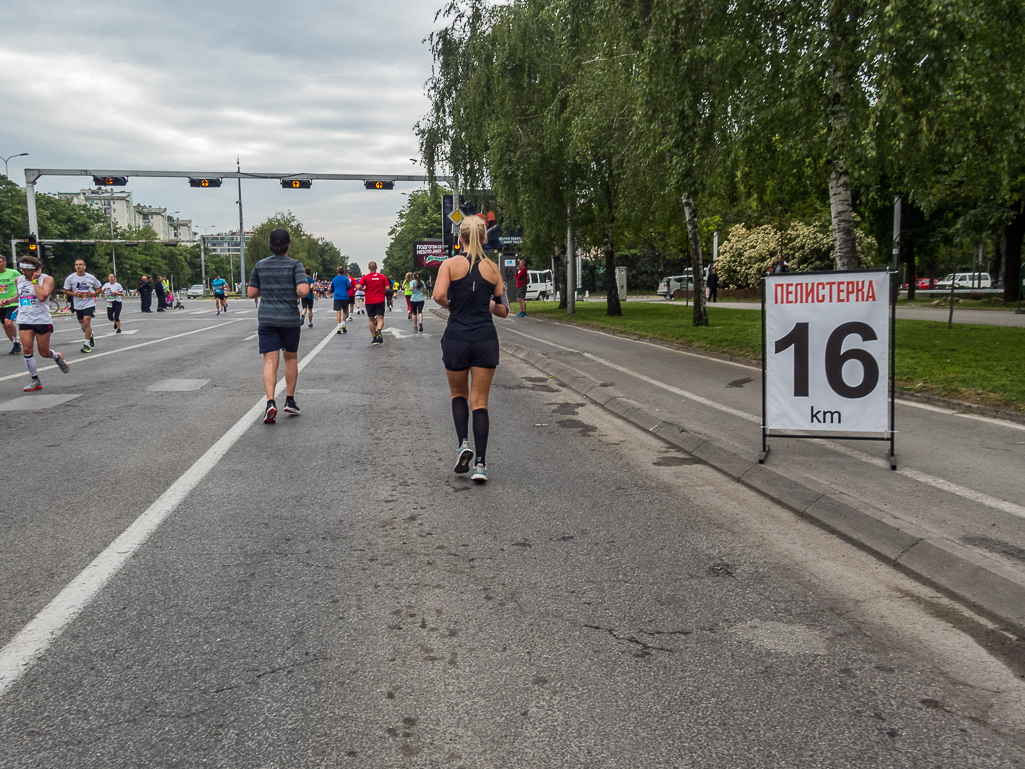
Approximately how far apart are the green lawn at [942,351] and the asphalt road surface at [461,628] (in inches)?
193

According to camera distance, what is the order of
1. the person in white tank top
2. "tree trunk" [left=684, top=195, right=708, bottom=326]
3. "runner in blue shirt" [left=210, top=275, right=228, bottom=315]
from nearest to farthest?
the person in white tank top → "tree trunk" [left=684, top=195, right=708, bottom=326] → "runner in blue shirt" [left=210, top=275, right=228, bottom=315]

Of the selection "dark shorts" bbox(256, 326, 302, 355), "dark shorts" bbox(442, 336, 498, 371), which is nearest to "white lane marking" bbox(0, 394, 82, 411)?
"dark shorts" bbox(256, 326, 302, 355)


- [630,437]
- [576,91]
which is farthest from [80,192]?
[630,437]

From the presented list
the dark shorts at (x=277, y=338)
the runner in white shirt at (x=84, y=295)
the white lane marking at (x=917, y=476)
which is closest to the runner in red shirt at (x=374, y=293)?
the runner in white shirt at (x=84, y=295)

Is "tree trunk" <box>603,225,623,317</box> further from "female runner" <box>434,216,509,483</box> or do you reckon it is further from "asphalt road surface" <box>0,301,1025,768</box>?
"female runner" <box>434,216,509,483</box>

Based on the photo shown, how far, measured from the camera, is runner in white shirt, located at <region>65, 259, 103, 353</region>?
60.6 feet

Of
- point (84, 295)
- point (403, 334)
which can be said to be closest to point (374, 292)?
point (403, 334)

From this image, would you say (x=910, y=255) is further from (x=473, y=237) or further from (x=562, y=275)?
(x=473, y=237)

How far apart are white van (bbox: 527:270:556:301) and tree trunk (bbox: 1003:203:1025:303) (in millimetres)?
35152

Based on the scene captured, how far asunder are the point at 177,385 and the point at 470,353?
7.30 m

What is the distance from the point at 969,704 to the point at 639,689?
115 cm

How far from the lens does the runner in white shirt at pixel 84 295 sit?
18484 millimetres

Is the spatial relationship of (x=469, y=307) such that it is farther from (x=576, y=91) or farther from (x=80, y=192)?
(x=80, y=192)

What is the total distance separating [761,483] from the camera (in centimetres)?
635
